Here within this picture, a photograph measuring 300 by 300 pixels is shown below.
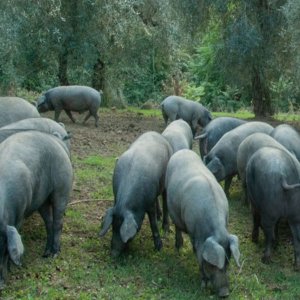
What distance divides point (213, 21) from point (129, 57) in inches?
128

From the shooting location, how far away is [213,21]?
18.6 metres

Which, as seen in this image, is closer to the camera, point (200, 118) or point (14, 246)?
point (14, 246)

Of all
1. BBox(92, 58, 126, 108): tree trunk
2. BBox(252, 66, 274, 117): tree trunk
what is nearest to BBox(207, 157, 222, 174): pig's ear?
BBox(252, 66, 274, 117): tree trunk

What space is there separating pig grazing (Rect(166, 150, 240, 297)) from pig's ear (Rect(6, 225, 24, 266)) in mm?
1932

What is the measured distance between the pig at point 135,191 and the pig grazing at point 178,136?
103 centimetres

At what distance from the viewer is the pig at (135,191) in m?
7.56

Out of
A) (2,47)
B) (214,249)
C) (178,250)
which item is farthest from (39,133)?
(2,47)

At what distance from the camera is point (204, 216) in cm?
681

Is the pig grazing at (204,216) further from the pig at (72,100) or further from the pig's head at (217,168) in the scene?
the pig at (72,100)

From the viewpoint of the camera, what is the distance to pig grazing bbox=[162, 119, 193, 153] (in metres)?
9.90

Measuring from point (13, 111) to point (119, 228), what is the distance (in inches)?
183

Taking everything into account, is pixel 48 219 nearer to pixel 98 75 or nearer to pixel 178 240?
pixel 178 240

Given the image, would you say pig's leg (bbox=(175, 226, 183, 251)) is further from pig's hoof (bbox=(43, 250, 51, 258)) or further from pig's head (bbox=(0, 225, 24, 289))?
pig's head (bbox=(0, 225, 24, 289))

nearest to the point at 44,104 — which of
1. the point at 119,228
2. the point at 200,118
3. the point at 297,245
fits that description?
the point at 200,118
